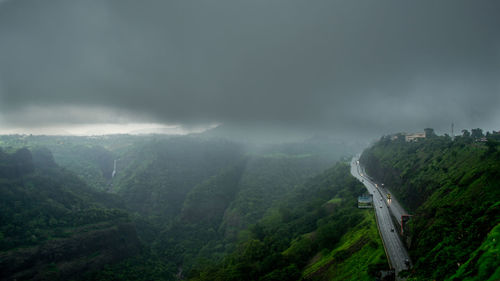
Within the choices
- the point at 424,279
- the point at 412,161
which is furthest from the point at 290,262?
the point at 412,161

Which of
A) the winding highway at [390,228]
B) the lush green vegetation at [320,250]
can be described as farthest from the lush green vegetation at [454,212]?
the lush green vegetation at [320,250]

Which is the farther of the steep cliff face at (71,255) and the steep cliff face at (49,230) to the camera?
the steep cliff face at (49,230)

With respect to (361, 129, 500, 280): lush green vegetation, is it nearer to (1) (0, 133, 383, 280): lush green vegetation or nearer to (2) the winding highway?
(2) the winding highway

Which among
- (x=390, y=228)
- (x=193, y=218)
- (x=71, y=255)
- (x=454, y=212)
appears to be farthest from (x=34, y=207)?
(x=454, y=212)

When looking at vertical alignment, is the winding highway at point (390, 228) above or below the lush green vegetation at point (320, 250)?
above

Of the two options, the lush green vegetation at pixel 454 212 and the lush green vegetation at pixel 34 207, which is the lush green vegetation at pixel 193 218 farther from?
the lush green vegetation at pixel 454 212

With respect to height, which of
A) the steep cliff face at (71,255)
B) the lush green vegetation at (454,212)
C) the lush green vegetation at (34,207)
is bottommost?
the steep cliff face at (71,255)

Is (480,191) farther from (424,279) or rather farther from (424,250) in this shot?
(424,279)

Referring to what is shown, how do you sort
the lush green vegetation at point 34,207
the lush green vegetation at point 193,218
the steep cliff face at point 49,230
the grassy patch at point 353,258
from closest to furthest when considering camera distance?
1. the grassy patch at point 353,258
2. the lush green vegetation at point 193,218
3. the steep cliff face at point 49,230
4. the lush green vegetation at point 34,207

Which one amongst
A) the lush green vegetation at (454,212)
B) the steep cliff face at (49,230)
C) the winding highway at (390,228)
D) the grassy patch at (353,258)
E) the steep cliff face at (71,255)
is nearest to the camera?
the lush green vegetation at (454,212)
